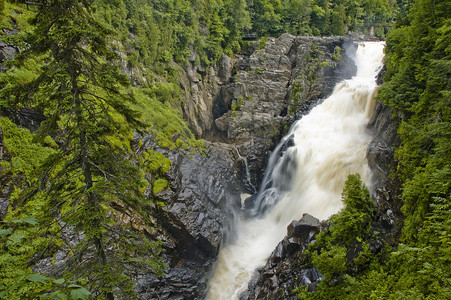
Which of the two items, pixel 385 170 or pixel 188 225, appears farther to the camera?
pixel 188 225

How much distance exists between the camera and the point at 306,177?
1995 centimetres

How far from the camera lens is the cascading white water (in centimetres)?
1627

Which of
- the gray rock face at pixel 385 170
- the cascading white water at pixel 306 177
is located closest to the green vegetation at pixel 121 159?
the gray rock face at pixel 385 170

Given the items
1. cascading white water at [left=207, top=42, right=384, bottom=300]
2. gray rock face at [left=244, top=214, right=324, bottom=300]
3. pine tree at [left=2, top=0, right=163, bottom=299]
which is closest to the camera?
Result: pine tree at [left=2, top=0, right=163, bottom=299]

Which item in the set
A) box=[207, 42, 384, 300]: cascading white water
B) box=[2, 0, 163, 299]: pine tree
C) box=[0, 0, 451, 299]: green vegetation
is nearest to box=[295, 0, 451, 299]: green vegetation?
box=[0, 0, 451, 299]: green vegetation

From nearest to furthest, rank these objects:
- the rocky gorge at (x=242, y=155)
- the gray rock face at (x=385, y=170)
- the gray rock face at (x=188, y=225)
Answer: the gray rock face at (x=385, y=170) < the rocky gorge at (x=242, y=155) < the gray rock face at (x=188, y=225)

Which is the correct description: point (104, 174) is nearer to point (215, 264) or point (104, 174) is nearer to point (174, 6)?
point (215, 264)

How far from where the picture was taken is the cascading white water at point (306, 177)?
16.3 m

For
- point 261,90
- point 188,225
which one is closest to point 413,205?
point 188,225

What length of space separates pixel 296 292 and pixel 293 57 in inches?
1215

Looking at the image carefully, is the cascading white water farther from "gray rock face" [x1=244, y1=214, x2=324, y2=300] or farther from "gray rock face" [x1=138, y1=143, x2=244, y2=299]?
"gray rock face" [x1=244, y1=214, x2=324, y2=300]

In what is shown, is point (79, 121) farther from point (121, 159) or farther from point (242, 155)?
point (242, 155)

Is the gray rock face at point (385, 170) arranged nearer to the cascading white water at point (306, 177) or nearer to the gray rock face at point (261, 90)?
the cascading white water at point (306, 177)

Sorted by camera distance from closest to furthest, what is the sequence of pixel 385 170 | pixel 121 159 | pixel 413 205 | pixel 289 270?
pixel 121 159
pixel 413 205
pixel 289 270
pixel 385 170
